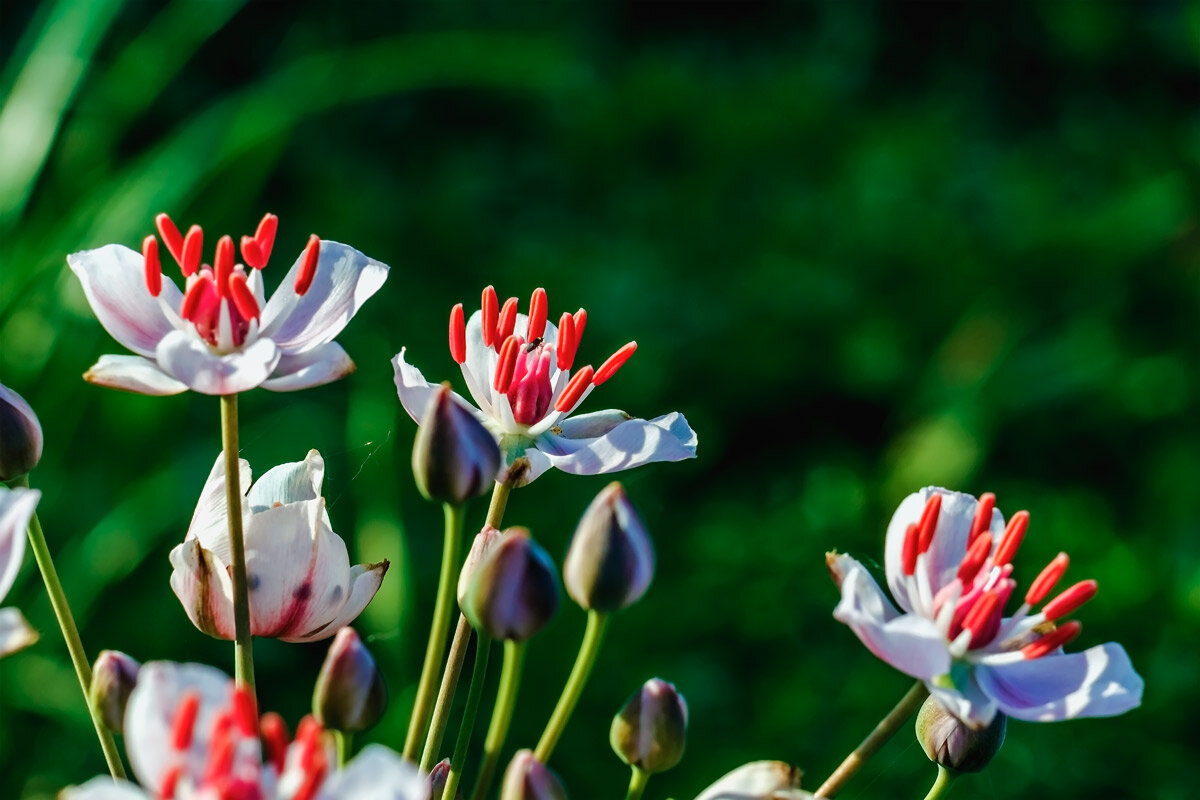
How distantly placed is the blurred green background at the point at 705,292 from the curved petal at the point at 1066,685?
29.6 inches

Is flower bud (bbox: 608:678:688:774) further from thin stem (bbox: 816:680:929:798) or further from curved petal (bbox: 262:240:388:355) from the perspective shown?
curved petal (bbox: 262:240:388:355)

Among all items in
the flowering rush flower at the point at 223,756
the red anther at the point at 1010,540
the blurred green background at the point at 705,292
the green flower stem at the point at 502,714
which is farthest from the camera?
the blurred green background at the point at 705,292

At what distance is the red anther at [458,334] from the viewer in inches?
30.4

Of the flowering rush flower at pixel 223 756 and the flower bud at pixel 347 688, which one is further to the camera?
the flower bud at pixel 347 688

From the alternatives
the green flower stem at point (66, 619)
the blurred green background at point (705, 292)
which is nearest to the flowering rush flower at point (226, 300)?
the green flower stem at point (66, 619)

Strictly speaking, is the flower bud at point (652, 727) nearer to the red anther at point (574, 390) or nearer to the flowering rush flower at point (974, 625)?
the flowering rush flower at point (974, 625)

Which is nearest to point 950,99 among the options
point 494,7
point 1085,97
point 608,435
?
point 1085,97

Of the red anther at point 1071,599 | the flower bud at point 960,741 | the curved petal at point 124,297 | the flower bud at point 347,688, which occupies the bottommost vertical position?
the flower bud at point 347,688

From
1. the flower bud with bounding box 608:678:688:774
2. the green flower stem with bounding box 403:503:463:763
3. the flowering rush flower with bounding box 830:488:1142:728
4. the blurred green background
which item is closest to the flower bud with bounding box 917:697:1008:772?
the flowering rush flower with bounding box 830:488:1142:728

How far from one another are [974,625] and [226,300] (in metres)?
0.42

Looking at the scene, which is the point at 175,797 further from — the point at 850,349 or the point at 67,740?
the point at 850,349

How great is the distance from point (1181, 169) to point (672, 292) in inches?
63.4

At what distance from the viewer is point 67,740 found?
2025 millimetres

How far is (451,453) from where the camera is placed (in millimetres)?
616
